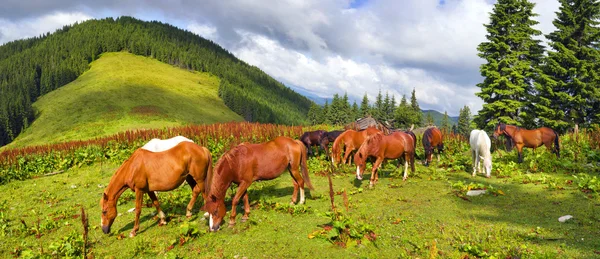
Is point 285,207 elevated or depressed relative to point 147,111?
depressed

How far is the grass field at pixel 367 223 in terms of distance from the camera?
5.89m

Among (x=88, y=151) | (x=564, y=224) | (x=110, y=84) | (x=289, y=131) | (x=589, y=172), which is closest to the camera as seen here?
(x=564, y=224)

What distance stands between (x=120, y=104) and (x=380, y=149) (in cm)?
8263

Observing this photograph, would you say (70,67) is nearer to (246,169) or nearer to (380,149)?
(246,169)

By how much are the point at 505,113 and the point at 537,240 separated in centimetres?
3009

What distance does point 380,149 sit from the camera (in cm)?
1147

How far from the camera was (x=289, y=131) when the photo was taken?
22.0 metres

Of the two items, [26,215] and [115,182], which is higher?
[115,182]

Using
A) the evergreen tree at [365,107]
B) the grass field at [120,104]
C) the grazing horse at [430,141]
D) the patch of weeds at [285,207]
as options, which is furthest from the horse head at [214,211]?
the evergreen tree at [365,107]

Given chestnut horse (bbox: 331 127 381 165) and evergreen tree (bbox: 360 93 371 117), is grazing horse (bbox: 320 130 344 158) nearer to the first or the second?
chestnut horse (bbox: 331 127 381 165)

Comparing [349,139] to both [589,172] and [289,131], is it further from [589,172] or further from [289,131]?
[589,172]

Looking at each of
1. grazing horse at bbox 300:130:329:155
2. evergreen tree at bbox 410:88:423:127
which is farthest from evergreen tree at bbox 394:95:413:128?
grazing horse at bbox 300:130:329:155

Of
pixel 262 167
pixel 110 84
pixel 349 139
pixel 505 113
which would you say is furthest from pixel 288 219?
pixel 110 84

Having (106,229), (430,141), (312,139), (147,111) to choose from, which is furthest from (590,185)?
(147,111)
